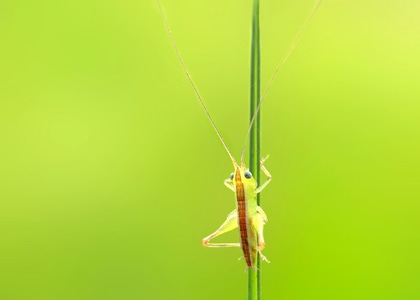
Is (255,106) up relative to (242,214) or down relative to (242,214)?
up

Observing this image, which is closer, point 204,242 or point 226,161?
point 204,242

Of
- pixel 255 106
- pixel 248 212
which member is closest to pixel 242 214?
pixel 248 212

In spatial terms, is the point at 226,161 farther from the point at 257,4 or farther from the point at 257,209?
the point at 257,4

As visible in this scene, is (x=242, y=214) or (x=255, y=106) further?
(x=242, y=214)

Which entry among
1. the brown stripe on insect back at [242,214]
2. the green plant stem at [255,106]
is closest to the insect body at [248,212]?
the brown stripe on insect back at [242,214]

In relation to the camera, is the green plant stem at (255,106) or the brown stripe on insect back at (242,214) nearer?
the green plant stem at (255,106)

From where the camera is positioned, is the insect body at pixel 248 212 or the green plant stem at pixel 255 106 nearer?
the green plant stem at pixel 255 106

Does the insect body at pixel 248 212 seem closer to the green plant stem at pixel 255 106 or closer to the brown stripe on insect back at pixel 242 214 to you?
the brown stripe on insect back at pixel 242 214

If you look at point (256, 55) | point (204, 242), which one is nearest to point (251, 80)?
point (256, 55)

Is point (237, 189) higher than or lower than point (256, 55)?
lower

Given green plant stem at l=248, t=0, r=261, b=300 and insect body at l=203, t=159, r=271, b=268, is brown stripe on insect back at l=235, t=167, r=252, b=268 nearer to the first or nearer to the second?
insect body at l=203, t=159, r=271, b=268

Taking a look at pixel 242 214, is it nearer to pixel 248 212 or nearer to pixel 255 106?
pixel 248 212
